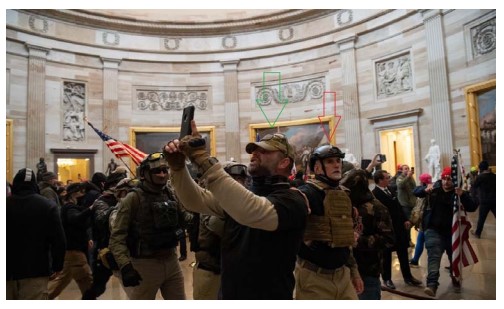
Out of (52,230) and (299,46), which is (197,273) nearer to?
(52,230)

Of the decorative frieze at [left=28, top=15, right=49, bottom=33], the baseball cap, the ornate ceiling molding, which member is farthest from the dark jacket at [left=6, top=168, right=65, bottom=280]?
the ornate ceiling molding

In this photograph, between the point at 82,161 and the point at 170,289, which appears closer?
the point at 170,289

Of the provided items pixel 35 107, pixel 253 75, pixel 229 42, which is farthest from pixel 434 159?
pixel 35 107

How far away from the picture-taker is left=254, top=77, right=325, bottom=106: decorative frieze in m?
18.2

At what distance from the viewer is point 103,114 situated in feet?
60.8

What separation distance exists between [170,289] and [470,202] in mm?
3965

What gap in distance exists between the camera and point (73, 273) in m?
4.76

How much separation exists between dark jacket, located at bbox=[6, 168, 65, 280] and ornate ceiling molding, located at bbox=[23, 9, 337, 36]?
16.7 m

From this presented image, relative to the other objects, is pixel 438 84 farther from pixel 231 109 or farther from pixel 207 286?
pixel 207 286

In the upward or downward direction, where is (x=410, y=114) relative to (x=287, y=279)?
upward

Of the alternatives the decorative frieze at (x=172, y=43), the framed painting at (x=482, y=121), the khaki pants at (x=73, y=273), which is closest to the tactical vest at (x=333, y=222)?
the khaki pants at (x=73, y=273)

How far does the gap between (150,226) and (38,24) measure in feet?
56.7

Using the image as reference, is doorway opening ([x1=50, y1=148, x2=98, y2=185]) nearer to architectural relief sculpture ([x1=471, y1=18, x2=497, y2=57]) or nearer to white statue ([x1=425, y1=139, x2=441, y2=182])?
white statue ([x1=425, y1=139, x2=441, y2=182])

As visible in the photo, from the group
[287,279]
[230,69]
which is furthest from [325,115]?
[287,279]
